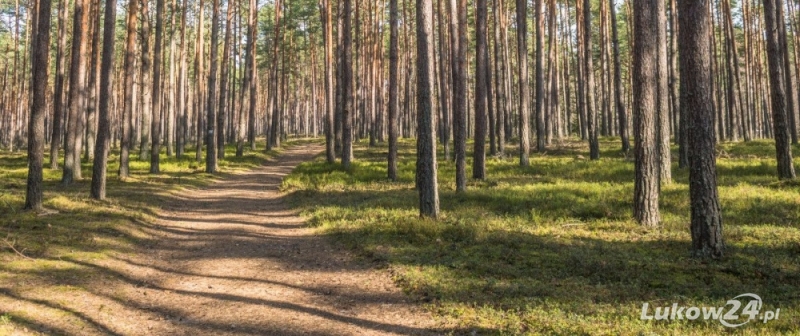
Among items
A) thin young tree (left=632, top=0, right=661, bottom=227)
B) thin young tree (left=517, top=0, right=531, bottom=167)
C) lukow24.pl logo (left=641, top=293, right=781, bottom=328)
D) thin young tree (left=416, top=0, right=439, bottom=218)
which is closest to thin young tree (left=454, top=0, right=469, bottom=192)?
thin young tree (left=416, top=0, right=439, bottom=218)

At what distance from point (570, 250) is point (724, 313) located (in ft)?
10.3

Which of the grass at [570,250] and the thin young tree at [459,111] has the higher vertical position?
the thin young tree at [459,111]

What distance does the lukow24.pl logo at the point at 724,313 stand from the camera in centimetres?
511

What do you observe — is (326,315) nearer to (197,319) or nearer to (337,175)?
(197,319)

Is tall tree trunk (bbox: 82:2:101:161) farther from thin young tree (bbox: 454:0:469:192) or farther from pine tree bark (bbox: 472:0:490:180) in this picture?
pine tree bark (bbox: 472:0:490:180)

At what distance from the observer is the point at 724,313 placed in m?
5.32

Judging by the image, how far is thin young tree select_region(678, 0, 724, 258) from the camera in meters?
7.55

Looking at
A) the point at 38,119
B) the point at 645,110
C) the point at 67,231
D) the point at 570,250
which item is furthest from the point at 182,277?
the point at 645,110

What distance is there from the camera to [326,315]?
623cm

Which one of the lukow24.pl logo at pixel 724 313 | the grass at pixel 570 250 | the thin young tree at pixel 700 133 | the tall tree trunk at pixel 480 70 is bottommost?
the lukow24.pl logo at pixel 724 313

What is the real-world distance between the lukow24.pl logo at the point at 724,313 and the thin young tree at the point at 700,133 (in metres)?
2.02

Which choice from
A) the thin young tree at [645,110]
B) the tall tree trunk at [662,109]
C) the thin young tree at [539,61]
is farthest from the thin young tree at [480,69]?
the thin young tree at [539,61]

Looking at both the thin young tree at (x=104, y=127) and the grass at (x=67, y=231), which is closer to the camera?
the grass at (x=67, y=231)

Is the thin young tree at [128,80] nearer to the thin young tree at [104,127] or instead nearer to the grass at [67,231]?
the grass at [67,231]
